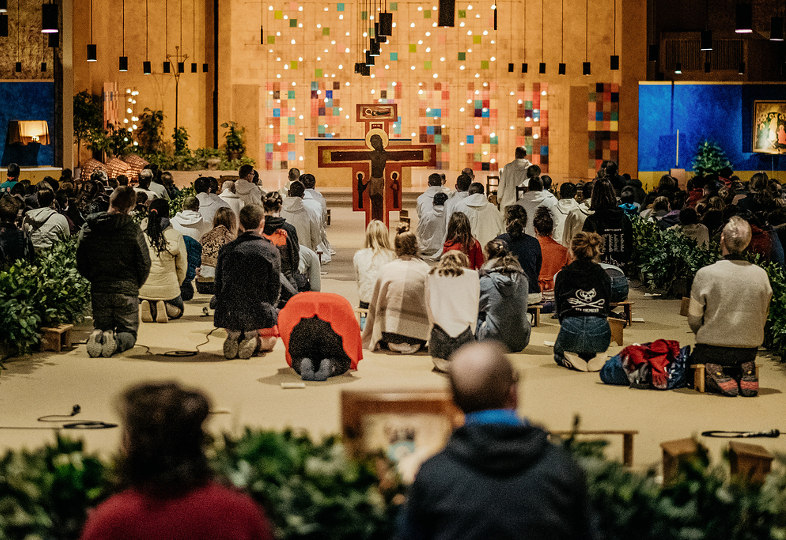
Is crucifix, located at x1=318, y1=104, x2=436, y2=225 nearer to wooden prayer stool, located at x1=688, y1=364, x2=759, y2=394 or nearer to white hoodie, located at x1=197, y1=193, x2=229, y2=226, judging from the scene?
white hoodie, located at x1=197, y1=193, x2=229, y2=226

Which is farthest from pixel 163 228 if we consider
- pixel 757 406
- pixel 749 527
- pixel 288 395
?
pixel 749 527

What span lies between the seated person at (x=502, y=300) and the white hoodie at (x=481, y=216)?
17.7ft

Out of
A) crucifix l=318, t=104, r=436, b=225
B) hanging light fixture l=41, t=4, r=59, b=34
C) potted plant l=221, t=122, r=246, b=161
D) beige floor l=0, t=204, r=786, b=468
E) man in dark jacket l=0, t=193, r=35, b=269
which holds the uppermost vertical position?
hanging light fixture l=41, t=4, r=59, b=34

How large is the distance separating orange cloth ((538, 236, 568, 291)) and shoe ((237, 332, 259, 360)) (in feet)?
11.9

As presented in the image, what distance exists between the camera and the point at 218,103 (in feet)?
99.0

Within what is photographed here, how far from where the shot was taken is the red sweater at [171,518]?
3.05 m

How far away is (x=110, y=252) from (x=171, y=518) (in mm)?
7005

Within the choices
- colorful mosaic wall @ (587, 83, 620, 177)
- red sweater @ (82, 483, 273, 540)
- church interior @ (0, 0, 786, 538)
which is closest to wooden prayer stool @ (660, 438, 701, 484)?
red sweater @ (82, 483, 273, 540)

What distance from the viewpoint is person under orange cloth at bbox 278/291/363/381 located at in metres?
8.80

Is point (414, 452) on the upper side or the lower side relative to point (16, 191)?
lower

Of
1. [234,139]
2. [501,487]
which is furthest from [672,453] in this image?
[234,139]

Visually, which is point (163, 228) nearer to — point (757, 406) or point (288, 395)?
point (288, 395)

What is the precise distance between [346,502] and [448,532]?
1037mm

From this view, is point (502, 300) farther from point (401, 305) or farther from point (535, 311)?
point (535, 311)
